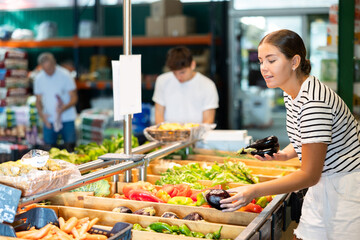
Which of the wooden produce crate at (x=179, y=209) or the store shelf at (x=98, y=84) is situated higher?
the store shelf at (x=98, y=84)

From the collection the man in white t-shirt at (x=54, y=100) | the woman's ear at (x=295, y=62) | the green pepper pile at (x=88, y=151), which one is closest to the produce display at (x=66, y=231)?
the woman's ear at (x=295, y=62)

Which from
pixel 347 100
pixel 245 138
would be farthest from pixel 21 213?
pixel 347 100

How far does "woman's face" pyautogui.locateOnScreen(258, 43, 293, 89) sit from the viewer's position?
2.44 m

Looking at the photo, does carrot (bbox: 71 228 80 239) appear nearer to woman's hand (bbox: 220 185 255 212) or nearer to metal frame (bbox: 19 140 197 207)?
metal frame (bbox: 19 140 197 207)

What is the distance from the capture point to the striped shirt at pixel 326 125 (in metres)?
2.37

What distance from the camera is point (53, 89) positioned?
25.9 feet

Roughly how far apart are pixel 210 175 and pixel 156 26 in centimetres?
516

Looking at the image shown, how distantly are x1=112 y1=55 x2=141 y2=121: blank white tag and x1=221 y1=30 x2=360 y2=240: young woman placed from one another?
94 cm

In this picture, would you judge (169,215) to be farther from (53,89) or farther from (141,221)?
(53,89)

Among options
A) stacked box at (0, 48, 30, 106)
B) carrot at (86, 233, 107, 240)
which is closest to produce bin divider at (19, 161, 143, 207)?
carrot at (86, 233, 107, 240)

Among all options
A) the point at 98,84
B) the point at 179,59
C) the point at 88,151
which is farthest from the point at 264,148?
the point at 98,84

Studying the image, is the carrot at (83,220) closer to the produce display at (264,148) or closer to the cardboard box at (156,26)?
the produce display at (264,148)

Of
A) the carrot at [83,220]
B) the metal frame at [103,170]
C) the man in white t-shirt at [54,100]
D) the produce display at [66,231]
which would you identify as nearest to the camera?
the metal frame at [103,170]

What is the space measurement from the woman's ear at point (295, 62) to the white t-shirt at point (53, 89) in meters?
5.85
